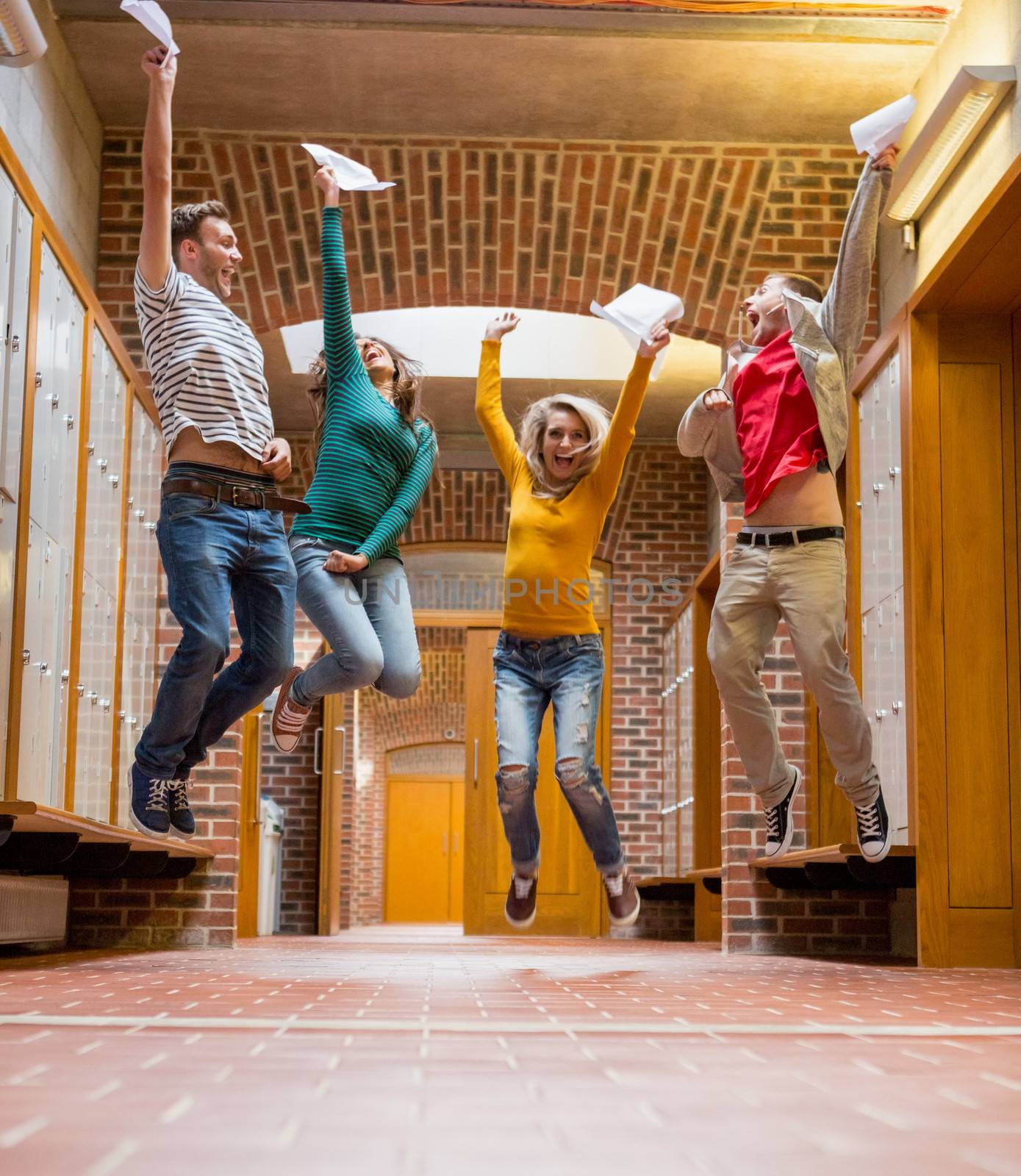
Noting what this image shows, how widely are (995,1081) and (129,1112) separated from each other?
93cm

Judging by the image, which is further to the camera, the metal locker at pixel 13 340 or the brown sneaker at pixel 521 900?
the brown sneaker at pixel 521 900

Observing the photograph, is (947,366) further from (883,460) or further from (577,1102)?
(577,1102)

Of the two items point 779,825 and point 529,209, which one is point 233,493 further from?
point 529,209

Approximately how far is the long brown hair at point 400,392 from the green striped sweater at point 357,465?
0.06m

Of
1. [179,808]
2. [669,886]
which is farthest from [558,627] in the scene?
[669,886]

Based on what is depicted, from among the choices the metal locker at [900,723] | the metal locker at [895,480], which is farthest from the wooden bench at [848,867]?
the metal locker at [895,480]

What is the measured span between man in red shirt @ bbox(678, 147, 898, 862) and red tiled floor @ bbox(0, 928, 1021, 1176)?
42.6 inches

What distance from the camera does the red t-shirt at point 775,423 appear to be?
4.05 metres

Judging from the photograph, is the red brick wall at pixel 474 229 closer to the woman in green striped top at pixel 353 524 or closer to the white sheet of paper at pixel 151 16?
the woman in green striped top at pixel 353 524

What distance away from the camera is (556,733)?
4.30 meters

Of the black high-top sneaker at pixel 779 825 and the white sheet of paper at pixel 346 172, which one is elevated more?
the white sheet of paper at pixel 346 172

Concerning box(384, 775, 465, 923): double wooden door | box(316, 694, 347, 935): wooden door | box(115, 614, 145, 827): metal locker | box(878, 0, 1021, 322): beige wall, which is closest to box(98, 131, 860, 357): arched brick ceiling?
box(878, 0, 1021, 322): beige wall

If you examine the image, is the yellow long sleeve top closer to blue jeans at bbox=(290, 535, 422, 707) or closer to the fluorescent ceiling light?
blue jeans at bbox=(290, 535, 422, 707)

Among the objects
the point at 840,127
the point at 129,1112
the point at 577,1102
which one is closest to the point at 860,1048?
the point at 577,1102
